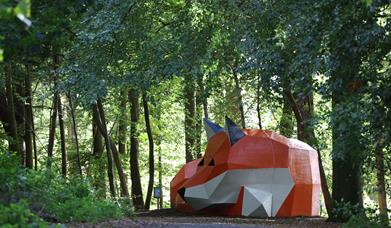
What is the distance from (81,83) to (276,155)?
702cm

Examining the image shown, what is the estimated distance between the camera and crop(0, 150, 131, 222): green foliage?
27.3 feet

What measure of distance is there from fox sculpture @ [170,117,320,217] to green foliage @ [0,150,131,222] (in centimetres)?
709

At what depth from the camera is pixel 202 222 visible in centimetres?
1389

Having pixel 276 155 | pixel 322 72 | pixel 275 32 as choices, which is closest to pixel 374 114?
pixel 322 72

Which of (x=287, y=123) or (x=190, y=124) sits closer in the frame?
(x=287, y=123)

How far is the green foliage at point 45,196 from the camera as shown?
833cm

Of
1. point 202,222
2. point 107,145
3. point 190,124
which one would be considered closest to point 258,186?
point 202,222

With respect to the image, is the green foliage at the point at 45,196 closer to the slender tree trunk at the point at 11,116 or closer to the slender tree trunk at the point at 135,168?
the slender tree trunk at the point at 11,116

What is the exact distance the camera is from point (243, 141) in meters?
18.3

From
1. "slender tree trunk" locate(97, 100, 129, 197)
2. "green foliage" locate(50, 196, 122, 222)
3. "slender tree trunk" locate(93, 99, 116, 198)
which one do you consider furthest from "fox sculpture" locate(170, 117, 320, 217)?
"green foliage" locate(50, 196, 122, 222)

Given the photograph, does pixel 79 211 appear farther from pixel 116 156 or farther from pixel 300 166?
pixel 116 156

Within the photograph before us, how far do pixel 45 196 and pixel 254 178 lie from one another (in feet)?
31.4

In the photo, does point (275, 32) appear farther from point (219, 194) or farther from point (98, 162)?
point (98, 162)

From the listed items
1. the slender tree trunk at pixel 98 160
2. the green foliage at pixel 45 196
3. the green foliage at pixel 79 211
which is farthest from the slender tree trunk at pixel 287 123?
the green foliage at pixel 79 211
